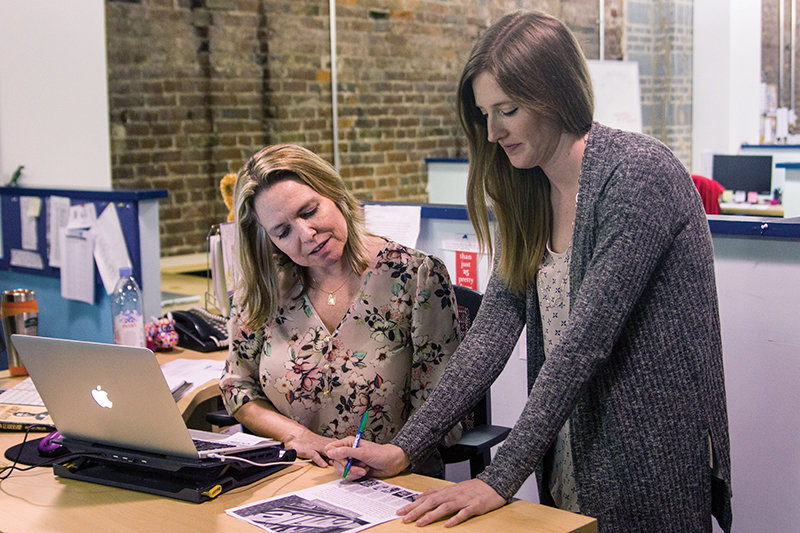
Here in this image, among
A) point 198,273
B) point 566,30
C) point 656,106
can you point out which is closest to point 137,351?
point 566,30

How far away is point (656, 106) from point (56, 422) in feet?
24.8

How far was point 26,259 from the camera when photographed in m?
3.79

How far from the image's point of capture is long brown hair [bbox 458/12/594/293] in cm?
148

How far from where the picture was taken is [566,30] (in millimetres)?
1507

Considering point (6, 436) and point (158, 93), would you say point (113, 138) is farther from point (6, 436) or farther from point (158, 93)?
point (6, 436)

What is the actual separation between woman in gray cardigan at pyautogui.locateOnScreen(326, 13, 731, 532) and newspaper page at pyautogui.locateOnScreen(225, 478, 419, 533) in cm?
5

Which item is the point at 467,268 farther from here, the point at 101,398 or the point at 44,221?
the point at 44,221

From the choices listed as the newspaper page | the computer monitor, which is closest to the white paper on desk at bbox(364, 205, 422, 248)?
the newspaper page

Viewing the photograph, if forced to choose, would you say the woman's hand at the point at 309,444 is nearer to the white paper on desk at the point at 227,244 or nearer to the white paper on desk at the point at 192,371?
the white paper on desk at the point at 192,371

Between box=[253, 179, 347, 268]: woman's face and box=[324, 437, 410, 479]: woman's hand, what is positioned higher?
box=[253, 179, 347, 268]: woman's face

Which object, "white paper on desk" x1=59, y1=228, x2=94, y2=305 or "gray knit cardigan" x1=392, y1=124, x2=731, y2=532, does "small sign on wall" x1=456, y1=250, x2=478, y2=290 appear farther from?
"white paper on desk" x1=59, y1=228, x2=94, y2=305

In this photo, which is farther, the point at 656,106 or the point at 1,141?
the point at 656,106

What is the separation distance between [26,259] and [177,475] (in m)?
2.50

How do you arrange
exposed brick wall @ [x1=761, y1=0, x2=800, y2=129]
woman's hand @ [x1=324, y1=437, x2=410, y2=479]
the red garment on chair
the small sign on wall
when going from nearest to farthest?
woman's hand @ [x1=324, y1=437, x2=410, y2=479] < the small sign on wall < the red garment on chair < exposed brick wall @ [x1=761, y1=0, x2=800, y2=129]
